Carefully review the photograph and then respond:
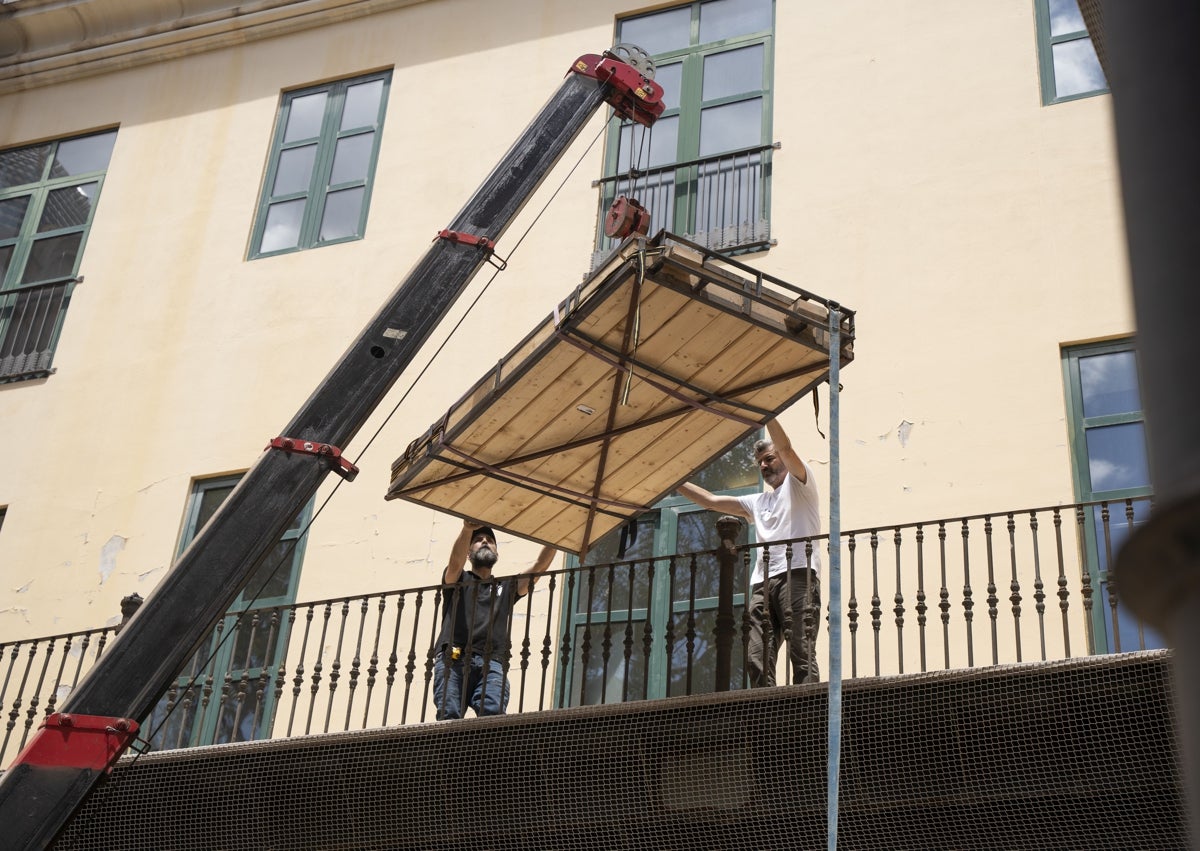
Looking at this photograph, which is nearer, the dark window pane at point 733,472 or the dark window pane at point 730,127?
the dark window pane at point 733,472

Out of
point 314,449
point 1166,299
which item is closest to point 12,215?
point 314,449

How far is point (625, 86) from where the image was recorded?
1035 centimetres

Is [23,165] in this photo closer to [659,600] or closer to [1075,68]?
Result: [659,600]

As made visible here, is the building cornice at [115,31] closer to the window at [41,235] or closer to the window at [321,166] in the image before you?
the window at [41,235]

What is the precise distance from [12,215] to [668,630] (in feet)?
30.0

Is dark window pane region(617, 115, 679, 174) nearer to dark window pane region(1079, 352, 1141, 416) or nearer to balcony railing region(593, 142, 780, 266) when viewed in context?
balcony railing region(593, 142, 780, 266)

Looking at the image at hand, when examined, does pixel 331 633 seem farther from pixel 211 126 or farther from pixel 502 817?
pixel 211 126

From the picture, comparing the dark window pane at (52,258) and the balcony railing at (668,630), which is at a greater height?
the dark window pane at (52,258)

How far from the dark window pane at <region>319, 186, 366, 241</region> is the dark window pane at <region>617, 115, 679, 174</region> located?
97.0 inches

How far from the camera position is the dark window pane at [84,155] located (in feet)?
→ 49.3

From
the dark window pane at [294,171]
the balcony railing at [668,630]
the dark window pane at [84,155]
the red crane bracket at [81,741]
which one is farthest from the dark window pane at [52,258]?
the red crane bracket at [81,741]

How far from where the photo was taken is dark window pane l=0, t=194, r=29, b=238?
14.9 metres

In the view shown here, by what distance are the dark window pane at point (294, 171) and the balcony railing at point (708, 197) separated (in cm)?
307

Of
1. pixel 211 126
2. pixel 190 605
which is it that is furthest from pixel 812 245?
pixel 211 126
